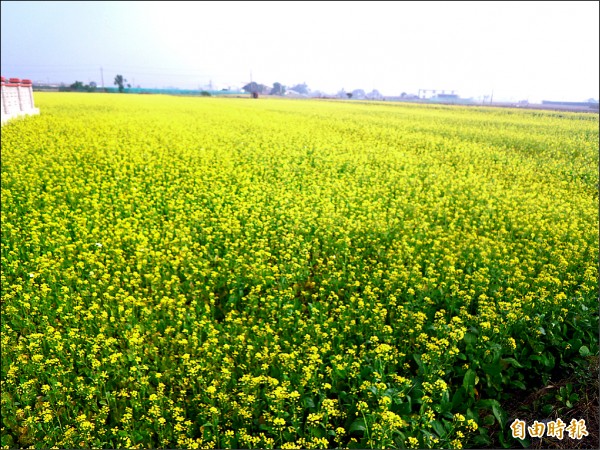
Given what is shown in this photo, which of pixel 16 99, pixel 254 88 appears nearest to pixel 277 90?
pixel 254 88

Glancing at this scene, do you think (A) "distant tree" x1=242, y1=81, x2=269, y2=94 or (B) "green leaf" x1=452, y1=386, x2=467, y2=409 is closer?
(B) "green leaf" x1=452, y1=386, x2=467, y2=409

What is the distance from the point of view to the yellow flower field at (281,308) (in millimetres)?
3439

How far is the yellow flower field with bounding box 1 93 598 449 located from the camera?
344 centimetres

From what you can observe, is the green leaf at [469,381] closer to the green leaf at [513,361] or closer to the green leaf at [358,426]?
the green leaf at [513,361]

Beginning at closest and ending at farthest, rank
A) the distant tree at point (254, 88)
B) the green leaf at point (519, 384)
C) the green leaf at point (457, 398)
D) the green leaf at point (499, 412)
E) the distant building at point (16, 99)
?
the green leaf at point (499, 412) < the green leaf at point (457, 398) < the green leaf at point (519, 384) < the distant building at point (16, 99) < the distant tree at point (254, 88)

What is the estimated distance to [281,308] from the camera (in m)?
4.90

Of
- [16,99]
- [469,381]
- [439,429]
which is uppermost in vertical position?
[16,99]

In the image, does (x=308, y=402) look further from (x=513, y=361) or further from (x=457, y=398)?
(x=513, y=361)

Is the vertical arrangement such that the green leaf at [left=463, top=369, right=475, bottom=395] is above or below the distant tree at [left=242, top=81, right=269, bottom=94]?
below

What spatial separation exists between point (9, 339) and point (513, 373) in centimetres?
495

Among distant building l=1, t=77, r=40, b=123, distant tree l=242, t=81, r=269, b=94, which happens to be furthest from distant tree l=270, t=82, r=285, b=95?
distant building l=1, t=77, r=40, b=123

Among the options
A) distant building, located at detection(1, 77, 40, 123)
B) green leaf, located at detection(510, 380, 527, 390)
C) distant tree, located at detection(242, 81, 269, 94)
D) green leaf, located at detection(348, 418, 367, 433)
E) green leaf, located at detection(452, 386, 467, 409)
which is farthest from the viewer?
distant tree, located at detection(242, 81, 269, 94)

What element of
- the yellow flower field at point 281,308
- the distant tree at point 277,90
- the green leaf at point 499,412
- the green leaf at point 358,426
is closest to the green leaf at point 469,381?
the yellow flower field at point 281,308

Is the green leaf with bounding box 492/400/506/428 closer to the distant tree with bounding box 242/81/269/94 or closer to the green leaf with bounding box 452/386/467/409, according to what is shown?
the green leaf with bounding box 452/386/467/409
